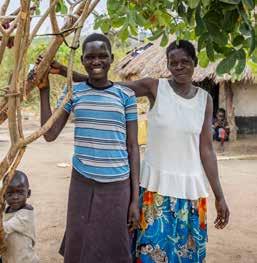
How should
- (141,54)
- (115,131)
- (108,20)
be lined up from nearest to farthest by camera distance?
(115,131)
(108,20)
(141,54)

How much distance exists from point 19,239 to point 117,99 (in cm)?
82

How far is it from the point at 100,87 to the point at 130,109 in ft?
0.53

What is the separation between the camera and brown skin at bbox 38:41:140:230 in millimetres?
2312

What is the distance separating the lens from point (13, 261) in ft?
8.45

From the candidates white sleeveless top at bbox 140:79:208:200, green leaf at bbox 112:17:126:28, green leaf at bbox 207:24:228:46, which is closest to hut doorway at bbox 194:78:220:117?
green leaf at bbox 112:17:126:28

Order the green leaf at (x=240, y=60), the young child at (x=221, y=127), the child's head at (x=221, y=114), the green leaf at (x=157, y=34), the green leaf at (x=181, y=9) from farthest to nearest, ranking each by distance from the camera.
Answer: the child's head at (x=221, y=114) < the young child at (x=221, y=127) < the green leaf at (x=157, y=34) < the green leaf at (x=181, y=9) < the green leaf at (x=240, y=60)

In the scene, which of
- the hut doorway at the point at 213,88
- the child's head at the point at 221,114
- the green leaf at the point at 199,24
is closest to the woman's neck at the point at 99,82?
the green leaf at the point at 199,24

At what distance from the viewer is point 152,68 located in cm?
1266

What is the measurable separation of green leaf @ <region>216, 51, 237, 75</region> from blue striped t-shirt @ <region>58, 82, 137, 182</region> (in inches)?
22.0

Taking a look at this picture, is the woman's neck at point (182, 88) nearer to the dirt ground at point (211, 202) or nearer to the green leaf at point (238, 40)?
the green leaf at point (238, 40)

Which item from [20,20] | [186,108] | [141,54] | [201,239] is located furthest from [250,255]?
[141,54]

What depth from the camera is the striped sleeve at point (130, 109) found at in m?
2.39

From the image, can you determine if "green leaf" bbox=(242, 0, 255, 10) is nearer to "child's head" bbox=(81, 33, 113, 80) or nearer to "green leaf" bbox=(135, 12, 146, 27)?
"child's head" bbox=(81, 33, 113, 80)

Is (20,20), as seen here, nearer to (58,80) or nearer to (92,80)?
(92,80)
